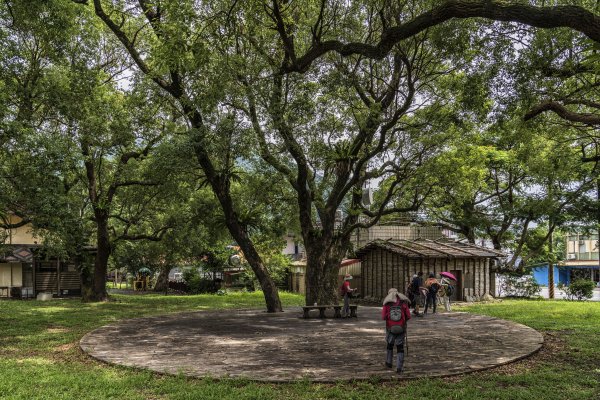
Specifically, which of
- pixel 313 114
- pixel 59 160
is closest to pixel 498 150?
pixel 313 114

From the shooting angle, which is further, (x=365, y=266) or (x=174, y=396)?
(x=365, y=266)

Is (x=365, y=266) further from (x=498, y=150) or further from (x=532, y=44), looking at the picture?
(x=532, y=44)

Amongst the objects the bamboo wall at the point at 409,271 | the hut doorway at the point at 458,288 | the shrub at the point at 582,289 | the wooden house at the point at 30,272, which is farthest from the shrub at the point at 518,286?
the wooden house at the point at 30,272

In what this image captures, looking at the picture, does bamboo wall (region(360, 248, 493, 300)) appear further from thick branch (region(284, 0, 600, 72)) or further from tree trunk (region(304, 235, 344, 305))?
thick branch (region(284, 0, 600, 72))

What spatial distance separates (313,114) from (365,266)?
14.3 meters

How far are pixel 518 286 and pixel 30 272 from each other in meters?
30.0

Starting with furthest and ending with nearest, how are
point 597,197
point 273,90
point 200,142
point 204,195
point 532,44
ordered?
point 597,197 → point 204,195 → point 200,142 → point 273,90 → point 532,44

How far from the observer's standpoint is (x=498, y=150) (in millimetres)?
28172

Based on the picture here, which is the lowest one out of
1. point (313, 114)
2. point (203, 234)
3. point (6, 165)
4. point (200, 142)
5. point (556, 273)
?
point (556, 273)

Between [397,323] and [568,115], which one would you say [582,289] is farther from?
[397,323]

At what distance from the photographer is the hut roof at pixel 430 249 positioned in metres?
24.9

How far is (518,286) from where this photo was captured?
30703 millimetres

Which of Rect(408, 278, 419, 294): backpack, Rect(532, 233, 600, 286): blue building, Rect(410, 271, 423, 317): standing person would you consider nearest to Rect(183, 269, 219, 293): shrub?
Rect(410, 271, 423, 317): standing person

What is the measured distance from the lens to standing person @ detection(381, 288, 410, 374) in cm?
838
